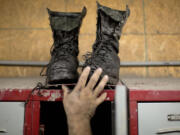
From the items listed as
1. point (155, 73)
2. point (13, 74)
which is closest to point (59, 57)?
point (13, 74)

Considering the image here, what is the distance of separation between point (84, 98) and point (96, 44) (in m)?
0.29

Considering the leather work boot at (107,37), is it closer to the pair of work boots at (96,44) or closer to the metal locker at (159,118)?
the pair of work boots at (96,44)

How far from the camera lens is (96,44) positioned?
0.78 m

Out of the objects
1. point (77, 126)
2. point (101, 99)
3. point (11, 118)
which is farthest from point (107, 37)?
point (11, 118)

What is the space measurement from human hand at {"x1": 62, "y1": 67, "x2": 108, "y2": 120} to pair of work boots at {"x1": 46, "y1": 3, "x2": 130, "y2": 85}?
0.19 feet

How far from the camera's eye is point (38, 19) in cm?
127

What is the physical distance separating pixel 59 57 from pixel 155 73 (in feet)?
2.51

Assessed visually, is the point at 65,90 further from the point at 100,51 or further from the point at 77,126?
the point at 100,51

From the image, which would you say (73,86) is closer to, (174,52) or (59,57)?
(59,57)

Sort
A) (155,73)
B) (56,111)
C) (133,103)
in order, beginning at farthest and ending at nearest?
(155,73) < (56,111) < (133,103)

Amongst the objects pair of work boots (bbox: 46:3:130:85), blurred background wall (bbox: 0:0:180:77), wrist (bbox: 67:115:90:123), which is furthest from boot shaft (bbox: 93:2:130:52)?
blurred background wall (bbox: 0:0:180:77)

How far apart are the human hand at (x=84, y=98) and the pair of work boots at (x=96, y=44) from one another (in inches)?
2.3

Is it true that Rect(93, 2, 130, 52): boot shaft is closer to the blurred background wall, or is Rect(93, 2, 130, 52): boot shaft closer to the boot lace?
the boot lace

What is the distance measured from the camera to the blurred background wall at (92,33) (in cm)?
122
